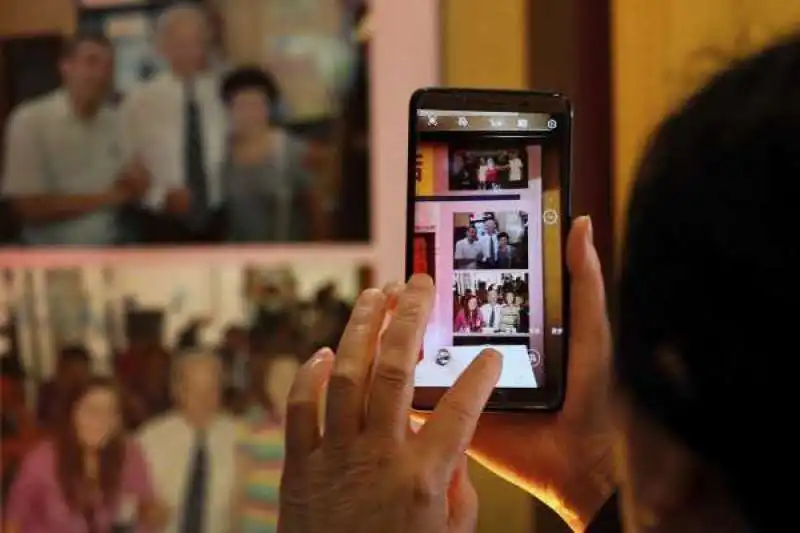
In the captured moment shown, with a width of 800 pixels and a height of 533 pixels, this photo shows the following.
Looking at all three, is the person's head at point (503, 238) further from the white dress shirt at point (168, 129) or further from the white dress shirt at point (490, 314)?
the white dress shirt at point (168, 129)

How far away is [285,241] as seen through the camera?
3.04 feet

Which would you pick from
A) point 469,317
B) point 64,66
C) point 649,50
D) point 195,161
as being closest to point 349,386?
point 469,317

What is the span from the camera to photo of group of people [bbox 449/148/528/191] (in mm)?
565

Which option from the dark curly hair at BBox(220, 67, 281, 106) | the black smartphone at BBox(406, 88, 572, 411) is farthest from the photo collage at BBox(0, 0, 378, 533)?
the black smartphone at BBox(406, 88, 572, 411)

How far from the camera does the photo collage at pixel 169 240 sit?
3.01 feet

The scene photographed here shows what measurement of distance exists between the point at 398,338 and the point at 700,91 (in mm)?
202

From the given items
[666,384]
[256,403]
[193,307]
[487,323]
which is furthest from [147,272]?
[666,384]

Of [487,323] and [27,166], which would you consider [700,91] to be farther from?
[27,166]

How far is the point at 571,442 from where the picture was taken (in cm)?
61

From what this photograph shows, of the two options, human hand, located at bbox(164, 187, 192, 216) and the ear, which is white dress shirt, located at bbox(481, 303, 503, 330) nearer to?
human hand, located at bbox(164, 187, 192, 216)

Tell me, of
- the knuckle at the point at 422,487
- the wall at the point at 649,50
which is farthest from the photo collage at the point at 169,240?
the knuckle at the point at 422,487

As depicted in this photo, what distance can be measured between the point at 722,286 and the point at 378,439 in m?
0.21

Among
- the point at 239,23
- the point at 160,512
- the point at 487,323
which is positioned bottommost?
the point at 160,512

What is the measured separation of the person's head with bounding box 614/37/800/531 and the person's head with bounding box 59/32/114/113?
2.43 feet
